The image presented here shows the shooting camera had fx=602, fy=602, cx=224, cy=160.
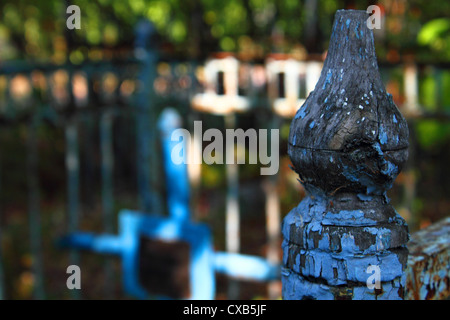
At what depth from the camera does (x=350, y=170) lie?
1.43 meters

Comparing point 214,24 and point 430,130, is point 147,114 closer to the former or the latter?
point 430,130

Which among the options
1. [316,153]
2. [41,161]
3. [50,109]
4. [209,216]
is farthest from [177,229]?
[41,161]

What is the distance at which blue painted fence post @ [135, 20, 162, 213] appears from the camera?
23.6 ft

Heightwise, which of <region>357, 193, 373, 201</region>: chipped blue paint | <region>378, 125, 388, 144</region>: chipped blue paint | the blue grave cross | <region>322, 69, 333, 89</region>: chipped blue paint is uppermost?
<region>322, 69, 333, 89</region>: chipped blue paint

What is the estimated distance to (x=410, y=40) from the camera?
1404 cm

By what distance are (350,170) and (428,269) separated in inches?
21.7

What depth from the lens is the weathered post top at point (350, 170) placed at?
4.69 ft

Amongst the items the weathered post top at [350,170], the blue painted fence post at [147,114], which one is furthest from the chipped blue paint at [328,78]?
the blue painted fence post at [147,114]

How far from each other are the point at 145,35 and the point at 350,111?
20.0ft
